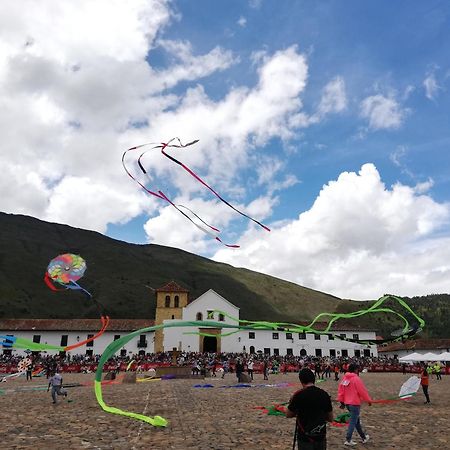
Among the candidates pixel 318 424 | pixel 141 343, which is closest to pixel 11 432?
pixel 318 424

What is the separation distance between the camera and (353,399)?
866cm

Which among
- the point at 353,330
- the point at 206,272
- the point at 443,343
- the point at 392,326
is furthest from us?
the point at 206,272

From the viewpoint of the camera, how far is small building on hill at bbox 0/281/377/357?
5975 centimetres

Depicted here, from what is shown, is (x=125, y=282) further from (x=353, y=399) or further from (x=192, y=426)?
(x=353, y=399)

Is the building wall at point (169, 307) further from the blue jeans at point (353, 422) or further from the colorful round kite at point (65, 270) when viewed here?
the blue jeans at point (353, 422)

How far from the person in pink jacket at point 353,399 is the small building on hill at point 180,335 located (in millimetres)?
49840

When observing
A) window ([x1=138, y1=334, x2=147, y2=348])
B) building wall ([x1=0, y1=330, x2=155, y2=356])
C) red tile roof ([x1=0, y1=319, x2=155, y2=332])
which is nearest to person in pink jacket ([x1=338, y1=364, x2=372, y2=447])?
red tile roof ([x1=0, y1=319, x2=155, y2=332])

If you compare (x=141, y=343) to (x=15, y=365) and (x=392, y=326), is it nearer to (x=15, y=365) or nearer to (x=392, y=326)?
(x=15, y=365)

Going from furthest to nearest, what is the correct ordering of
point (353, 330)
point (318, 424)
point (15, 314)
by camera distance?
point (15, 314) → point (353, 330) → point (318, 424)

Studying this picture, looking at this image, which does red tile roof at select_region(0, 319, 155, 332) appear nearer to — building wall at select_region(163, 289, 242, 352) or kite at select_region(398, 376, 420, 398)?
building wall at select_region(163, 289, 242, 352)

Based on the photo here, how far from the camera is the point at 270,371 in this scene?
39.9 meters

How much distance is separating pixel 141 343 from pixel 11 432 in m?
52.5

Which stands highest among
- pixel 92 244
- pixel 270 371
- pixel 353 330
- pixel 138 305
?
pixel 92 244

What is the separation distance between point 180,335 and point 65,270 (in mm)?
42672
